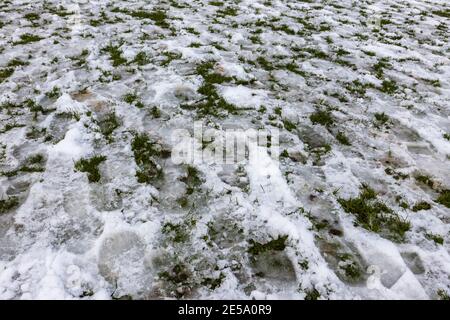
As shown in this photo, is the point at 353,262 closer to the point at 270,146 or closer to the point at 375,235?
the point at 375,235

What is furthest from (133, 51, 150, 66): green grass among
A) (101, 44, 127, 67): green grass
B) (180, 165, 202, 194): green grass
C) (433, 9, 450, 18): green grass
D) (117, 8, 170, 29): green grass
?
(433, 9, 450, 18): green grass

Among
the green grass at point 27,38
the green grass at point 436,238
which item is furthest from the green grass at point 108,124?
the green grass at point 27,38

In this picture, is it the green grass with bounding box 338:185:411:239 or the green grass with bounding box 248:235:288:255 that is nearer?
the green grass with bounding box 248:235:288:255

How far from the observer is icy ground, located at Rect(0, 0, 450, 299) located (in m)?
4.35

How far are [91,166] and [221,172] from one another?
202cm

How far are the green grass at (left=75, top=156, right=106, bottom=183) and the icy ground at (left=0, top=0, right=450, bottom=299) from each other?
0.09 ft

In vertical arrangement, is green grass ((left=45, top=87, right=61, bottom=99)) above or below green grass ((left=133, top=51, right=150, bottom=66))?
below

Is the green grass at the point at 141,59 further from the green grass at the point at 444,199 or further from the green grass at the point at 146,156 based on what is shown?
the green grass at the point at 444,199

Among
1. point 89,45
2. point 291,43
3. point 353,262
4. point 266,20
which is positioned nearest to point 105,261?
point 353,262

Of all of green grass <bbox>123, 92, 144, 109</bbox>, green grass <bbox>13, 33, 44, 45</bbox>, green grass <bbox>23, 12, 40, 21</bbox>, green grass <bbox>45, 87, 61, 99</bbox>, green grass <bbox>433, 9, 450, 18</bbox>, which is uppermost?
green grass <bbox>433, 9, 450, 18</bbox>

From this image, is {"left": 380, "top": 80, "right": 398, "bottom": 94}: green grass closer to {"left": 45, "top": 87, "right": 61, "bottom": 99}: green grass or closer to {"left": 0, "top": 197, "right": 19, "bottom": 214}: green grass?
{"left": 45, "top": 87, "right": 61, "bottom": 99}: green grass

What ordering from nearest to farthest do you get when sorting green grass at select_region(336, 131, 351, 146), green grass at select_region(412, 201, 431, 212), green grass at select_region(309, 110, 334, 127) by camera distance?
1. green grass at select_region(412, 201, 431, 212)
2. green grass at select_region(336, 131, 351, 146)
3. green grass at select_region(309, 110, 334, 127)

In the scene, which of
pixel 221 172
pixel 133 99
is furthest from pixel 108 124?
pixel 221 172
